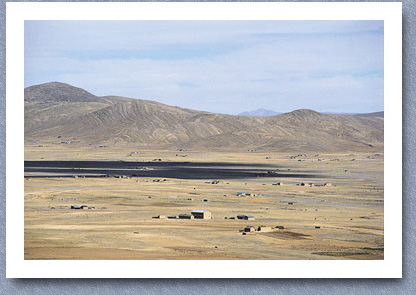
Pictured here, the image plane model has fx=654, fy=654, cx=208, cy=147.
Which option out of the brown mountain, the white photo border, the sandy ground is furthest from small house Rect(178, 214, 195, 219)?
the brown mountain

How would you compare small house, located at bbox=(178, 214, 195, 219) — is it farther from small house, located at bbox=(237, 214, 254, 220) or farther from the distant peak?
the distant peak

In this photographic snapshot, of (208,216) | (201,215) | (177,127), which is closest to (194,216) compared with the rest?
(201,215)

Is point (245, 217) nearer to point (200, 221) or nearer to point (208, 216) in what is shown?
point (208, 216)

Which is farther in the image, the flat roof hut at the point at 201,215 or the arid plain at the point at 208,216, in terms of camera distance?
the flat roof hut at the point at 201,215

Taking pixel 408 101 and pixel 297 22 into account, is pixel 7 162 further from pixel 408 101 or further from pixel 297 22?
pixel 408 101

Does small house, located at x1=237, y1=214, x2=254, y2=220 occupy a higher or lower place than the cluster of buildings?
lower

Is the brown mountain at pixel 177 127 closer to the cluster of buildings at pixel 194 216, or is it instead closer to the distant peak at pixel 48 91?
the distant peak at pixel 48 91

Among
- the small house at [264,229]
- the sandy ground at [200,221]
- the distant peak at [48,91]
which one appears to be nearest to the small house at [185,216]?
the sandy ground at [200,221]
